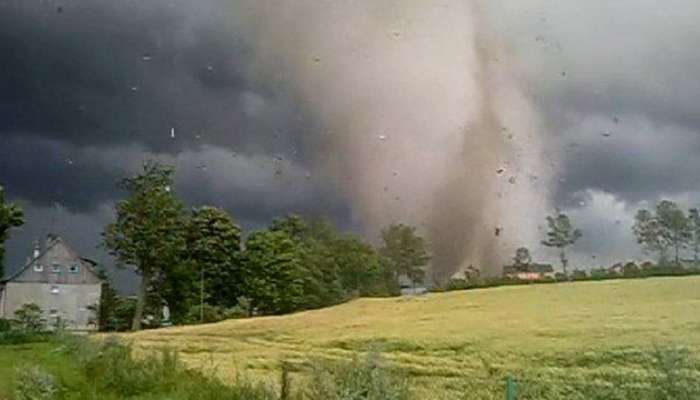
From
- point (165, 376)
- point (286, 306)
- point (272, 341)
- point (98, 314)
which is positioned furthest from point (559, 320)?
point (98, 314)

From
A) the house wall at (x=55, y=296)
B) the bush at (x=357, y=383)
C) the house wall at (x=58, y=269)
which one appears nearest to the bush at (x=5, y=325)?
the house wall at (x=55, y=296)

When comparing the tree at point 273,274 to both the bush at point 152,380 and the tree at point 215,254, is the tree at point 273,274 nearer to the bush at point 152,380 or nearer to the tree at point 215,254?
the tree at point 215,254

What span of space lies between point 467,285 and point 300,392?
51.3m

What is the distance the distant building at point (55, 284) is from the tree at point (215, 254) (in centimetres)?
1382

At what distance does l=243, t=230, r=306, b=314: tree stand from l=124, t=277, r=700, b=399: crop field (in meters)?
25.2

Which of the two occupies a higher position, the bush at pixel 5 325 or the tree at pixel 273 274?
the tree at pixel 273 274

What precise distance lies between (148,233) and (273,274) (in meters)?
12.2

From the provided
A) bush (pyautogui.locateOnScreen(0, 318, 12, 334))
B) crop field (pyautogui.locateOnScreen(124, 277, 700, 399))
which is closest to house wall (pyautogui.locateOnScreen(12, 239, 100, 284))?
bush (pyautogui.locateOnScreen(0, 318, 12, 334))

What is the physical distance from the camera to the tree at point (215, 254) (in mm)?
82375

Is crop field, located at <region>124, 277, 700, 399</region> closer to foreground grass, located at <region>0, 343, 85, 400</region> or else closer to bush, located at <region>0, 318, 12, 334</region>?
foreground grass, located at <region>0, 343, 85, 400</region>

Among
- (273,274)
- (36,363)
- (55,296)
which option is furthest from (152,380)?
(55,296)

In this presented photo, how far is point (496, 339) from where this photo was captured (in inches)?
1223

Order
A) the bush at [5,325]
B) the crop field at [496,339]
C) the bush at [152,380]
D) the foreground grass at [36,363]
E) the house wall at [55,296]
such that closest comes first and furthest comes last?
the bush at [152,380], the crop field at [496,339], the foreground grass at [36,363], the bush at [5,325], the house wall at [55,296]

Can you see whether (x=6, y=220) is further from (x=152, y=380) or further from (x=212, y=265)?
(x=152, y=380)
